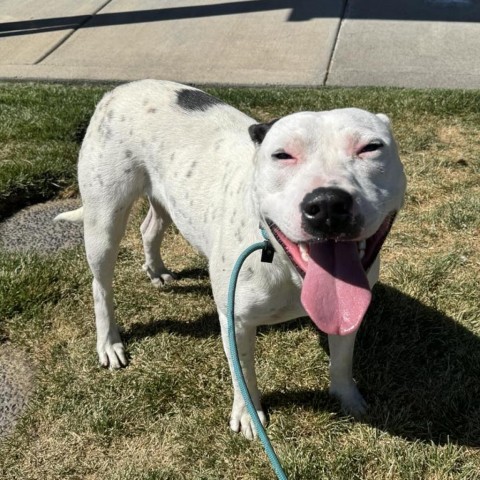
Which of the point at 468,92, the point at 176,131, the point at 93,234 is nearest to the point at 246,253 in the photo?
the point at 176,131

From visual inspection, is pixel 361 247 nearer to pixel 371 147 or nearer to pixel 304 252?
pixel 304 252

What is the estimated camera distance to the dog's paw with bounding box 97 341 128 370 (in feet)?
12.3

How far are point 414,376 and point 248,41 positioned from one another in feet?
21.4

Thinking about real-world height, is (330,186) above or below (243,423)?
above

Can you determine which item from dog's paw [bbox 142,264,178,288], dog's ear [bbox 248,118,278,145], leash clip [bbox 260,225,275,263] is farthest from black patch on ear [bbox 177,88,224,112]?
dog's paw [bbox 142,264,178,288]

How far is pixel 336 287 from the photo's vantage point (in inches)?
92.4

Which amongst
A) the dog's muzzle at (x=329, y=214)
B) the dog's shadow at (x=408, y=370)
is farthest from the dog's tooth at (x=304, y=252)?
the dog's shadow at (x=408, y=370)

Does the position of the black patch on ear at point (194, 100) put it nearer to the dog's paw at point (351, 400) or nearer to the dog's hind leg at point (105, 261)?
the dog's hind leg at point (105, 261)

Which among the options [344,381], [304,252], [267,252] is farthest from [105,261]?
Answer: [304,252]

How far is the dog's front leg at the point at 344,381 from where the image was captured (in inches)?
127

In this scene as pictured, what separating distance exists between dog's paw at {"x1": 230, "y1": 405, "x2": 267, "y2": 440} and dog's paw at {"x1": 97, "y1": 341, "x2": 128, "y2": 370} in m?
0.85

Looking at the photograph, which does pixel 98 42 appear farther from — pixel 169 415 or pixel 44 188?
pixel 169 415

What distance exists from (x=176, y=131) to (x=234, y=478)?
1805 mm

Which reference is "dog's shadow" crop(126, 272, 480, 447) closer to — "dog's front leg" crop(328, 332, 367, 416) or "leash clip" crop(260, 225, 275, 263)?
"dog's front leg" crop(328, 332, 367, 416)
